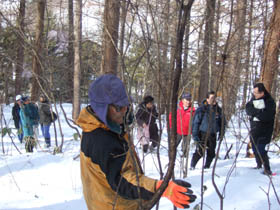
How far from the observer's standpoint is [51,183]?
3969 mm

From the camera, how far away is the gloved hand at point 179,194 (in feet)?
3.43

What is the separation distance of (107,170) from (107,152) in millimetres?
87

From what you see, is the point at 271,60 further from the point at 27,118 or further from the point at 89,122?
the point at 27,118

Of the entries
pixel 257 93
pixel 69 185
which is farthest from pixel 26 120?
pixel 257 93

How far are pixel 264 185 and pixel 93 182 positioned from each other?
2.52 meters

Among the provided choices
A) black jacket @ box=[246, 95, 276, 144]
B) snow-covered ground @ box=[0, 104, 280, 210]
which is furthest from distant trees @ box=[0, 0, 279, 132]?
snow-covered ground @ box=[0, 104, 280, 210]

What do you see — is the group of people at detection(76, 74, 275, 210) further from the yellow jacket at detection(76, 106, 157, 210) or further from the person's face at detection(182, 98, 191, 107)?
the person's face at detection(182, 98, 191, 107)

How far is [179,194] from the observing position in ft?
3.48

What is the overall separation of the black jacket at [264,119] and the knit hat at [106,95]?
349cm

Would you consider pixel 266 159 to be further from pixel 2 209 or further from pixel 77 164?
pixel 2 209

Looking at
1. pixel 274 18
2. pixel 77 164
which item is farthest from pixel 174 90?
pixel 274 18

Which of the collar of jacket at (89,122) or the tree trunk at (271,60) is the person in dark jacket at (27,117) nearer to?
the collar of jacket at (89,122)

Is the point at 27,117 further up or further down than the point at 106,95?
further down

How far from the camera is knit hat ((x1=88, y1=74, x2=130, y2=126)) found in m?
1.36
